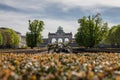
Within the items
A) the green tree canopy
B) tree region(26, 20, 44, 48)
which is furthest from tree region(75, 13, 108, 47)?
the green tree canopy

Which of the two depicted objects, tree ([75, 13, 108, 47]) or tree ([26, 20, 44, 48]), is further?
tree ([26, 20, 44, 48])

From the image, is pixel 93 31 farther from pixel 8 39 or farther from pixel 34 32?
pixel 8 39

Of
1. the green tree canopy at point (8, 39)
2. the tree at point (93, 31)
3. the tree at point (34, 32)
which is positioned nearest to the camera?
the tree at point (93, 31)

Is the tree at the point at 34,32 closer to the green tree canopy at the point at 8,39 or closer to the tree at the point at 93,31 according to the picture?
the tree at the point at 93,31

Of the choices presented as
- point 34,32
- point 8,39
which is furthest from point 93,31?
point 8,39

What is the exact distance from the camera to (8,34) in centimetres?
16188

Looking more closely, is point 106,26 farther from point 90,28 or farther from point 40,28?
point 40,28

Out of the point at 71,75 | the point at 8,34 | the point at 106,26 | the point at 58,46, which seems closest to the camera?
the point at 71,75

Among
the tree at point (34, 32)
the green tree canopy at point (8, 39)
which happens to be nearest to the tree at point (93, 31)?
the tree at point (34, 32)

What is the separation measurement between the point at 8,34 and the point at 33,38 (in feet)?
179

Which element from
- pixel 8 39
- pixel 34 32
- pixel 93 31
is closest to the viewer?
pixel 93 31

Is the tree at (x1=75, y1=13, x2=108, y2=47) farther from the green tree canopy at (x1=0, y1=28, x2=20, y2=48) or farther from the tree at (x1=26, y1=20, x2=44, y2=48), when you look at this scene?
the green tree canopy at (x1=0, y1=28, x2=20, y2=48)

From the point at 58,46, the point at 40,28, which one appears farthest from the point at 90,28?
the point at 58,46

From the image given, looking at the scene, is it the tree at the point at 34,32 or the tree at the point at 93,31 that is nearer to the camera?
the tree at the point at 93,31
